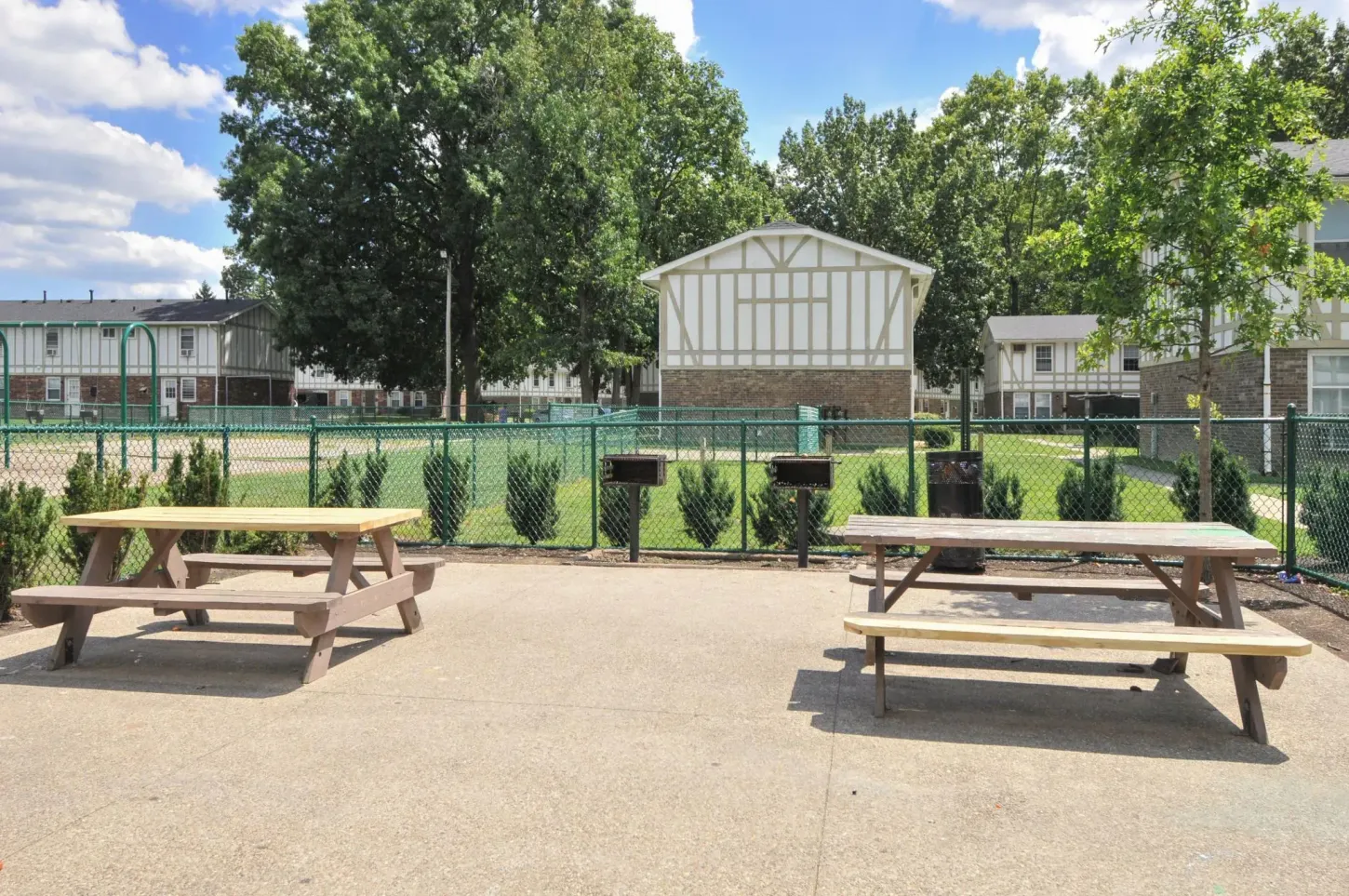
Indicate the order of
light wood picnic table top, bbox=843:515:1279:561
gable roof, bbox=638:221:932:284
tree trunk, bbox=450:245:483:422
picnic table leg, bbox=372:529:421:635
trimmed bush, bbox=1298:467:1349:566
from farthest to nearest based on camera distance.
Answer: tree trunk, bbox=450:245:483:422, gable roof, bbox=638:221:932:284, trimmed bush, bbox=1298:467:1349:566, picnic table leg, bbox=372:529:421:635, light wood picnic table top, bbox=843:515:1279:561

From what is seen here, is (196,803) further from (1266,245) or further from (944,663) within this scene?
(1266,245)

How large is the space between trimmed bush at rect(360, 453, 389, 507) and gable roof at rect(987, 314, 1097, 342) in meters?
43.9

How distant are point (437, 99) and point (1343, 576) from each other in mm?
42691

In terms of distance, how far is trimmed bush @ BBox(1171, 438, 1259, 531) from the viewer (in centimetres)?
1017

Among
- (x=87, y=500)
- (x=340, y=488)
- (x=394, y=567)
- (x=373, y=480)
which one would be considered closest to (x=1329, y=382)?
(x=373, y=480)

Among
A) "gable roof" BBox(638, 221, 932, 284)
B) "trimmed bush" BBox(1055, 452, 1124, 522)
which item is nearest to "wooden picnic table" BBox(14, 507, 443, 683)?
"trimmed bush" BBox(1055, 452, 1124, 522)

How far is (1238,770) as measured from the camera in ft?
13.9

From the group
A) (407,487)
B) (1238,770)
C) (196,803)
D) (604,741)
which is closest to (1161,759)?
(1238,770)

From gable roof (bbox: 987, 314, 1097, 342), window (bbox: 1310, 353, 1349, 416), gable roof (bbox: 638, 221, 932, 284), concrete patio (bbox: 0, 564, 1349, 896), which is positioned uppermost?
gable roof (bbox: 638, 221, 932, 284)

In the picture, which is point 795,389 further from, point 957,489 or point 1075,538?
point 1075,538

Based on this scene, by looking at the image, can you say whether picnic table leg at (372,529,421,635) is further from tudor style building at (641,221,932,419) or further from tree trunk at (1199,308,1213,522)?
tudor style building at (641,221,932,419)

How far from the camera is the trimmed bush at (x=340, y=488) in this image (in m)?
11.5

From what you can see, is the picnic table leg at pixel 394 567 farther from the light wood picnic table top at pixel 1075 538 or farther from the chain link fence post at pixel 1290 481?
the chain link fence post at pixel 1290 481

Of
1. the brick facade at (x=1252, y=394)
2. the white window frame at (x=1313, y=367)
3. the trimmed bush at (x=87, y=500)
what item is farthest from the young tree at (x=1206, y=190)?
the white window frame at (x=1313, y=367)
